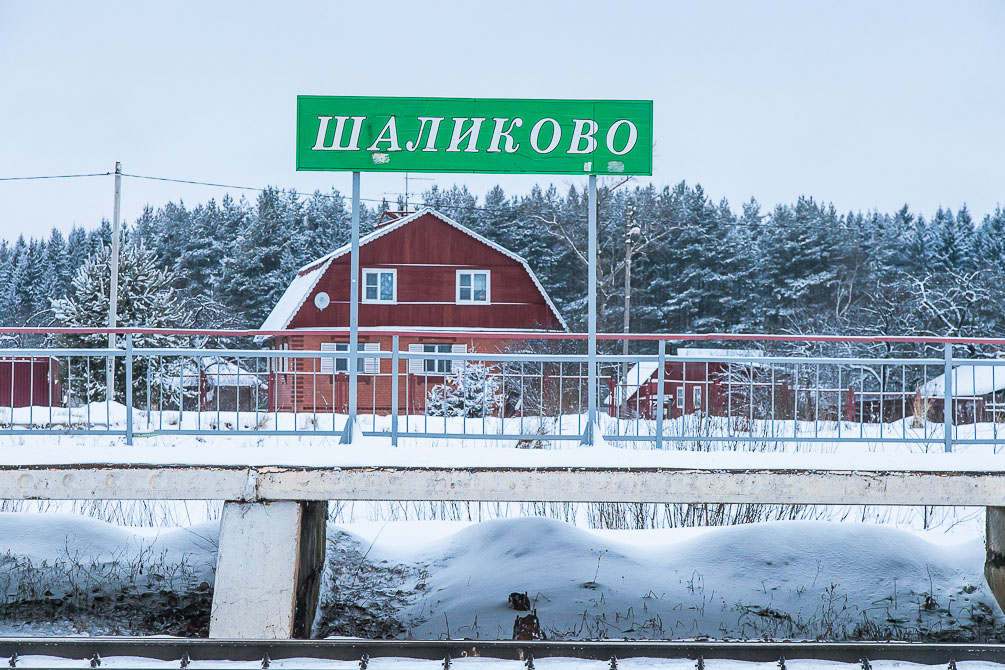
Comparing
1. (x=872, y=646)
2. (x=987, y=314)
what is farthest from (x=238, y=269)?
(x=872, y=646)

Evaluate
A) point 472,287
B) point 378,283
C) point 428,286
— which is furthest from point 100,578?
point 472,287

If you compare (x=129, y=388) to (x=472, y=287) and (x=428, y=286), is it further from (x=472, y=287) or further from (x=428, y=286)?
(x=472, y=287)

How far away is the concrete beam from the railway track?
115 cm

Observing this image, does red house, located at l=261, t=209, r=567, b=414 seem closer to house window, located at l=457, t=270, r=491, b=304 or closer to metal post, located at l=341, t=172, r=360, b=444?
house window, located at l=457, t=270, r=491, b=304

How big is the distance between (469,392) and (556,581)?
2.05 metres

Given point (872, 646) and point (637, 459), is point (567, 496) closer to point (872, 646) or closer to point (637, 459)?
point (637, 459)

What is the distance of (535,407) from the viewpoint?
9719 millimetres

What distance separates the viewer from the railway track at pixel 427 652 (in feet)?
18.5

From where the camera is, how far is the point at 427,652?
5.75 metres

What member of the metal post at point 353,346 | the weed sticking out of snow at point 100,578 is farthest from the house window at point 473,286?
the metal post at point 353,346

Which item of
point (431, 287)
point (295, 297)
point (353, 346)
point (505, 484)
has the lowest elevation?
point (505, 484)

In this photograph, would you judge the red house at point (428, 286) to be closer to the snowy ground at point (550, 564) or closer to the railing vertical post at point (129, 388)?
the snowy ground at point (550, 564)

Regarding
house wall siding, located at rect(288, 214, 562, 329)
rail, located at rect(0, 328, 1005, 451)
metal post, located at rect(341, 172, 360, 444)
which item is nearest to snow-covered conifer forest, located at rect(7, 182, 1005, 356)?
house wall siding, located at rect(288, 214, 562, 329)

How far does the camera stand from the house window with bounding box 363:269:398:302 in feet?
120
